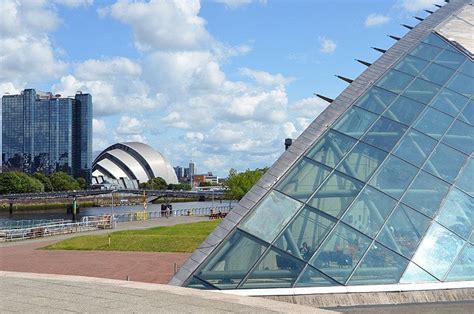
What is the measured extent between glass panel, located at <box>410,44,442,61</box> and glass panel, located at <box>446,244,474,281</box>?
7.94 meters

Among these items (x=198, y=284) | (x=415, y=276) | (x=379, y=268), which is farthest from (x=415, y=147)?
(x=198, y=284)

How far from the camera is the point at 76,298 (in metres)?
11.5

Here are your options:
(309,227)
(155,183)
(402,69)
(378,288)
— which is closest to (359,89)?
(402,69)

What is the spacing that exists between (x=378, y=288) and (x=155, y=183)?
168 m

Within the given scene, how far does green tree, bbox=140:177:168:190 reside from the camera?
173375mm

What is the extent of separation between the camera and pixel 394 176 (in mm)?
13352

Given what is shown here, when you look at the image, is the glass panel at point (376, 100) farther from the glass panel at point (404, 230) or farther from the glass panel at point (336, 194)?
the glass panel at point (404, 230)

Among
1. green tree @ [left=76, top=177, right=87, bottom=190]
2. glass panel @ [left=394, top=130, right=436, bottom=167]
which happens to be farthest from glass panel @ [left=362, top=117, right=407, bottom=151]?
green tree @ [left=76, top=177, right=87, bottom=190]

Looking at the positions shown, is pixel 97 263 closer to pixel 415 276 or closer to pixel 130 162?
pixel 415 276

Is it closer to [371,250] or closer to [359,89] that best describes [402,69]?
[359,89]

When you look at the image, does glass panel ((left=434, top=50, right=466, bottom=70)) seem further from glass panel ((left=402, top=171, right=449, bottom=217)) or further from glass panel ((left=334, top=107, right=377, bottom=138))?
glass panel ((left=402, top=171, right=449, bottom=217))

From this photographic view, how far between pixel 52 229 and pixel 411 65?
31.2 m

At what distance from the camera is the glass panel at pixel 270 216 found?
1218 centimetres

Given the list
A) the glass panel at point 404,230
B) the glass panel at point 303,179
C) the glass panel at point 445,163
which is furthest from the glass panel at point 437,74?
the glass panel at point 404,230
